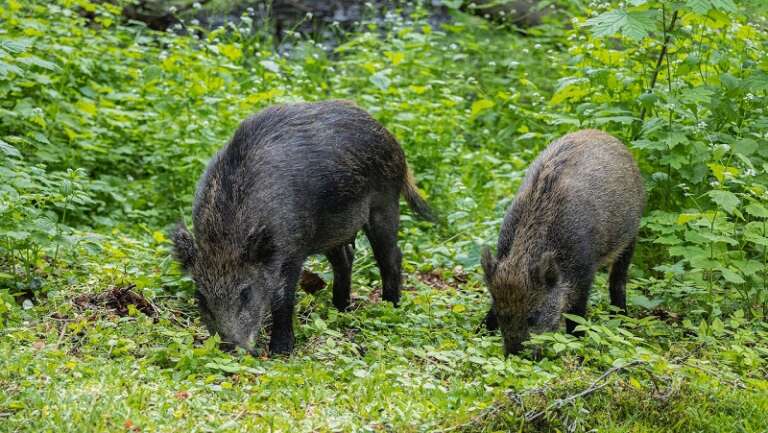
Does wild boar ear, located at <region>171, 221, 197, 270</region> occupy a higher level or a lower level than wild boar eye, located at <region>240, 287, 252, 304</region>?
higher

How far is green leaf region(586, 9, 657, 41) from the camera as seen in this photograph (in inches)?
268

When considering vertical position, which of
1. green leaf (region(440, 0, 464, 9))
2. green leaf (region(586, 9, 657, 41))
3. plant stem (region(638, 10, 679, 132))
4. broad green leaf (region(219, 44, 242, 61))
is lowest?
broad green leaf (region(219, 44, 242, 61))

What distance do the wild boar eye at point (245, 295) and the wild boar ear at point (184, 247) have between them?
1.30 feet

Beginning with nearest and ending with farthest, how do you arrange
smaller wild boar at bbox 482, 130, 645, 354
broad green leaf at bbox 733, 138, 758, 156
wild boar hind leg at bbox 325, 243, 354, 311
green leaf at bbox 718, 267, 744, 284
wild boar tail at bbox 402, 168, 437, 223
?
green leaf at bbox 718, 267, 744, 284 → smaller wild boar at bbox 482, 130, 645, 354 → broad green leaf at bbox 733, 138, 758, 156 → wild boar hind leg at bbox 325, 243, 354, 311 → wild boar tail at bbox 402, 168, 437, 223

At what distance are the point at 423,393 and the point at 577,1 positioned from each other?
570cm

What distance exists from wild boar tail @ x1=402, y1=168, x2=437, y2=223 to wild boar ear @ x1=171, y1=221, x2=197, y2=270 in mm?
2399

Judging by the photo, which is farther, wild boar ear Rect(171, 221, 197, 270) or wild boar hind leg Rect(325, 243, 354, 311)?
wild boar hind leg Rect(325, 243, 354, 311)

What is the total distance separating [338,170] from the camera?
7.56 meters

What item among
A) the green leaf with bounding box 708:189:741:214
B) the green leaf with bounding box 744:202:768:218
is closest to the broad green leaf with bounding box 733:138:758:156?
the green leaf with bounding box 744:202:768:218

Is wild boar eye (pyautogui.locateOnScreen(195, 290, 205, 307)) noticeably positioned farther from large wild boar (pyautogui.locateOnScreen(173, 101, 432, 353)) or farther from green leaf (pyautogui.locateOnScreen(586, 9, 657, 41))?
green leaf (pyautogui.locateOnScreen(586, 9, 657, 41))

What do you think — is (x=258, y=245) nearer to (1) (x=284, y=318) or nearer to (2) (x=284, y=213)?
(2) (x=284, y=213)

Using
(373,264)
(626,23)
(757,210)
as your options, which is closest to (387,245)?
(373,264)

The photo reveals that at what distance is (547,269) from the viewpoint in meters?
7.03

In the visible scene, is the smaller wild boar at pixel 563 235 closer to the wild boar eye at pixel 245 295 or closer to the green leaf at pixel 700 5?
the green leaf at pixel 700 5
